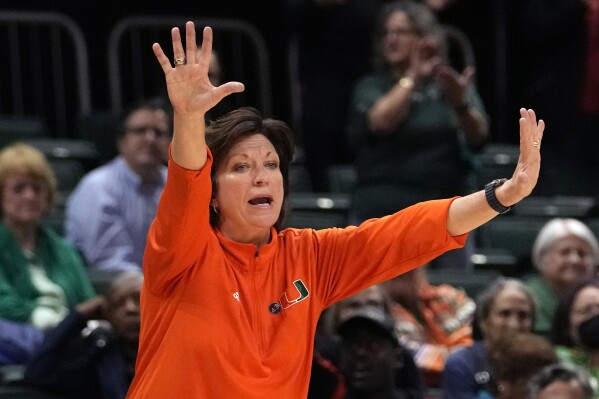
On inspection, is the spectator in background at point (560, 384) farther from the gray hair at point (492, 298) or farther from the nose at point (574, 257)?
the nose at point (574, 257)

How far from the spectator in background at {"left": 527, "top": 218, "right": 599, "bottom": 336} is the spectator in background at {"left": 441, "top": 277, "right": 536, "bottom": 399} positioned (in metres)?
0.56

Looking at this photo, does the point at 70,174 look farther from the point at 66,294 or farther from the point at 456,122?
the point at 456,122

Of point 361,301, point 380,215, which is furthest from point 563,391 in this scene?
point 380,215

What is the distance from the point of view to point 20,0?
335 inches

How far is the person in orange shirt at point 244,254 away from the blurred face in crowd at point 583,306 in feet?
6.88

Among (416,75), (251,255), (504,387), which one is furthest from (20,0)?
(251,255)

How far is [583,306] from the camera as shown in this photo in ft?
18.7

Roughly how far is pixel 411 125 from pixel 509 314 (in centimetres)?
124

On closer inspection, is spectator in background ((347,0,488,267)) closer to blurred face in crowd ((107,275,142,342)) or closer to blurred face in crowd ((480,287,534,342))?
blurred face in crowd ((480,287,534,342))

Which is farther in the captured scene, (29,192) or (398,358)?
(29,192)

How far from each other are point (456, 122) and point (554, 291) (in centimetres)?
89

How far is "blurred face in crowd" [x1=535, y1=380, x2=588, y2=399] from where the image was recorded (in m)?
4.95

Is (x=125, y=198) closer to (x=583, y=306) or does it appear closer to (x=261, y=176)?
(x=583, y=306)

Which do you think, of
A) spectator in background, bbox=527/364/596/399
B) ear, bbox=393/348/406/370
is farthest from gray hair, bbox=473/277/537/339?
spectator in background, bbox=527/364/596/399
